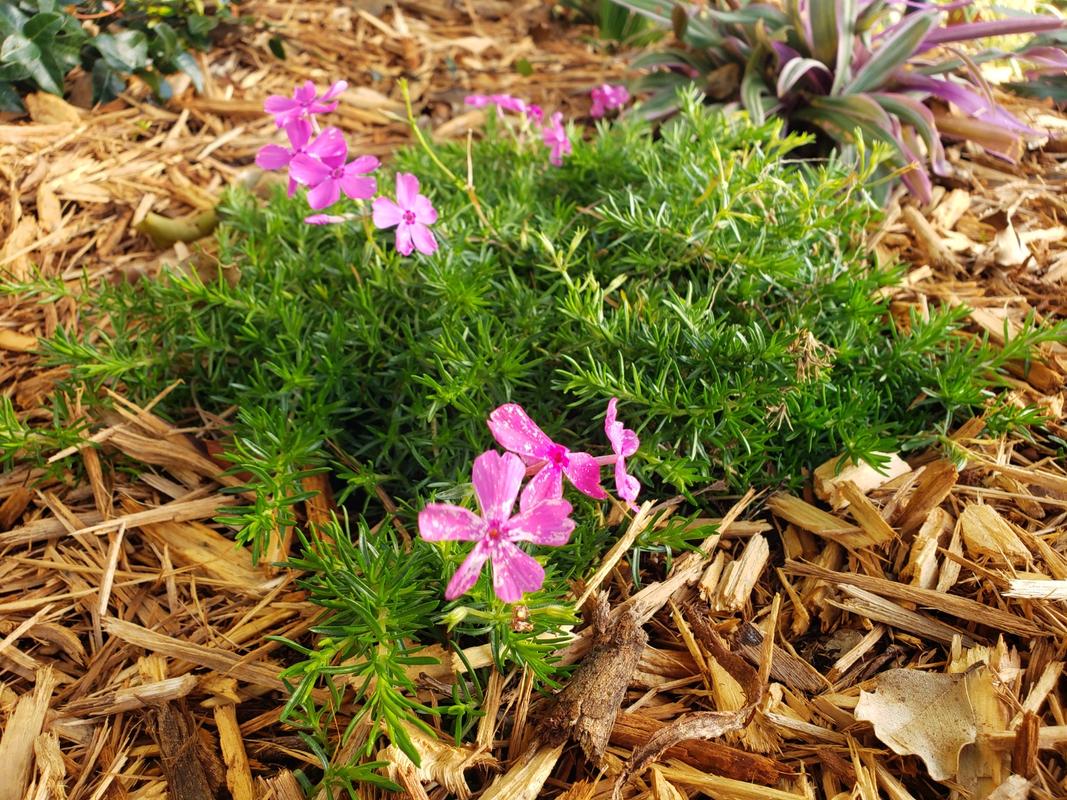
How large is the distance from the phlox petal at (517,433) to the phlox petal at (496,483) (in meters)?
0.10

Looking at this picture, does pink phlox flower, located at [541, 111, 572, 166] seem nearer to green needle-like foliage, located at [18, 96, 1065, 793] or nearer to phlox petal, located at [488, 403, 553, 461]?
green needle-like foliage, located at [18, 96, 1065, 793]

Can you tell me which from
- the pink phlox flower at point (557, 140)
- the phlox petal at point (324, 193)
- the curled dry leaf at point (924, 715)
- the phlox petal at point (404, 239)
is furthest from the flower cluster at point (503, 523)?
the pink phlox flower at point (557, 140)

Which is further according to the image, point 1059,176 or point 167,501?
point 1059,176

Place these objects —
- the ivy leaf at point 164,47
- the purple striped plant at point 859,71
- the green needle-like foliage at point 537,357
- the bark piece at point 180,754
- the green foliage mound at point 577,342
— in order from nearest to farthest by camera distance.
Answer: the bark piece at point 180,754, the green needle-like foliage at point 537,357, the green foliage mound at point 577,342, the purple striped plant at point 859,71, the ivy leaf at point 164,47

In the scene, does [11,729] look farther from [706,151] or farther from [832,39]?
[832,39]

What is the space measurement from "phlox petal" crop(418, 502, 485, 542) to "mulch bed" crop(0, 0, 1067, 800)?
0.47 m

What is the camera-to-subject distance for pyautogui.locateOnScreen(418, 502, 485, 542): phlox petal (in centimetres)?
122

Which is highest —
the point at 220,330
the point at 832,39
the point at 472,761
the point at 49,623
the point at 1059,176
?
the point at 832,39

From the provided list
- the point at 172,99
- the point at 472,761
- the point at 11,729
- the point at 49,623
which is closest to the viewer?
the point at 472,761

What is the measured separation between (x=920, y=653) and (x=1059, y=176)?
220 cm

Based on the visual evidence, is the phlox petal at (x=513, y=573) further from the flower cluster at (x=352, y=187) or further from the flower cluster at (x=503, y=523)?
the flower cluster at (x=352, y=187)

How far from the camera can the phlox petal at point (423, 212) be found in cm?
193

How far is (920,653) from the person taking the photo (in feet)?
5.69

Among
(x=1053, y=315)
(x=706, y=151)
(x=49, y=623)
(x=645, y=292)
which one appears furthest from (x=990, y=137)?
(x=49, y=623)
